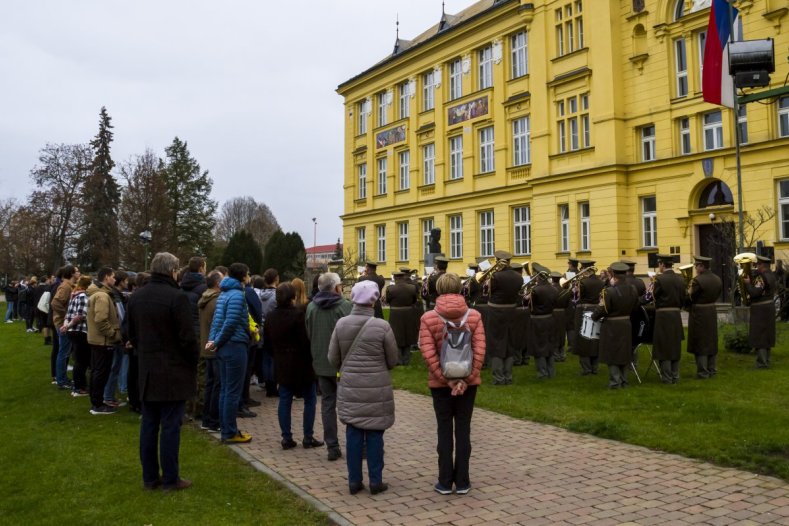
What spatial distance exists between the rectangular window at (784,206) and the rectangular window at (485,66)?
1556 centimetres

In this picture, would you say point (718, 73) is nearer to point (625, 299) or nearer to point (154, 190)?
point (625, 299)

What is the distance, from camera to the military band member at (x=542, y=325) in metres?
11.6

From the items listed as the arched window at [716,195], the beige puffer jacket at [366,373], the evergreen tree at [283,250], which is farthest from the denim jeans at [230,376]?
the evergreen tree at [283,250]

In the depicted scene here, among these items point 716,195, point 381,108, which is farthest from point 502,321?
point 381,108

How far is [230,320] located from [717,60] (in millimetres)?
12987

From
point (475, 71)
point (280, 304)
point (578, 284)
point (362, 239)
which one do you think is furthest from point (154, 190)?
point (280, 304)

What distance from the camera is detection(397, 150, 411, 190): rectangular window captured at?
131 feet

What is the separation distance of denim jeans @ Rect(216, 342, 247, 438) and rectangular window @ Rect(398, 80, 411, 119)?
3398cm

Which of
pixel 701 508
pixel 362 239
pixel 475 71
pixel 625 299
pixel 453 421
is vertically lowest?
pixel 701 508

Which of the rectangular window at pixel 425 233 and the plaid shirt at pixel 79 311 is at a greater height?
the rectangular window at pixel 425 233

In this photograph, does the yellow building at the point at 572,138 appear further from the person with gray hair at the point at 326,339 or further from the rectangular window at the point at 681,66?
the person with gray hair at the point at 326,339

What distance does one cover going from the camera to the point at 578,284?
1279 cm

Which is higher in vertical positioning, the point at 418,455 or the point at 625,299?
the point at 625,299

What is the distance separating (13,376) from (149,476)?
8.78 m
